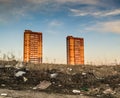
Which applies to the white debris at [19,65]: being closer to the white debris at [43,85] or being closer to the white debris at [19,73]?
the white debris at [19,73]

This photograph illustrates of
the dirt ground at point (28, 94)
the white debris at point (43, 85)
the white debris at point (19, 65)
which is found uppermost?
the white debris at point (19, 65)

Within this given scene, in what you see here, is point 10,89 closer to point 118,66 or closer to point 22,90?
point 22,90

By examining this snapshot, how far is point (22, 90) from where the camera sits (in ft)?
28.1

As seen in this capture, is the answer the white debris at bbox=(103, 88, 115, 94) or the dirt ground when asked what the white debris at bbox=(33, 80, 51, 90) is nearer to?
the dirt ground

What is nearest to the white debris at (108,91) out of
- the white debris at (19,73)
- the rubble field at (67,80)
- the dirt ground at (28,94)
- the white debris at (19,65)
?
the rubble field at (67,80)

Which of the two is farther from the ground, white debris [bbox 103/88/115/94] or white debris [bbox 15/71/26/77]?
white debris [bbox 15/71/26/77]

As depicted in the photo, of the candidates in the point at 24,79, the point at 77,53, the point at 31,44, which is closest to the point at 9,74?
the point at 24,79

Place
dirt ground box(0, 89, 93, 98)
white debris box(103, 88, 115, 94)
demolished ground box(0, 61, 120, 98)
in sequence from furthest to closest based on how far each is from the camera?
1. demolished ground box(0, 61, 120, 98)
2. white debris box(103, 88, 115, 94)
3. dirt ground box(0, 89, 93, 98)

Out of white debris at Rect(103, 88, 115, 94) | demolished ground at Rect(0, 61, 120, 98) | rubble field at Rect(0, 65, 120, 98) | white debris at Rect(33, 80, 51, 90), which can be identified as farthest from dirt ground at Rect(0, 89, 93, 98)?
white debris at Rect(103, 88, 115, 94)

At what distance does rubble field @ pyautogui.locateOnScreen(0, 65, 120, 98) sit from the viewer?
28.9 ft

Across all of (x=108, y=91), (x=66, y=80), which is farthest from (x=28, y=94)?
(x=108, y=91)

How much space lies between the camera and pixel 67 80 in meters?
9.73

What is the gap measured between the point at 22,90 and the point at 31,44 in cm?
3871

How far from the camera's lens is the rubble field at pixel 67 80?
882 centimetres
